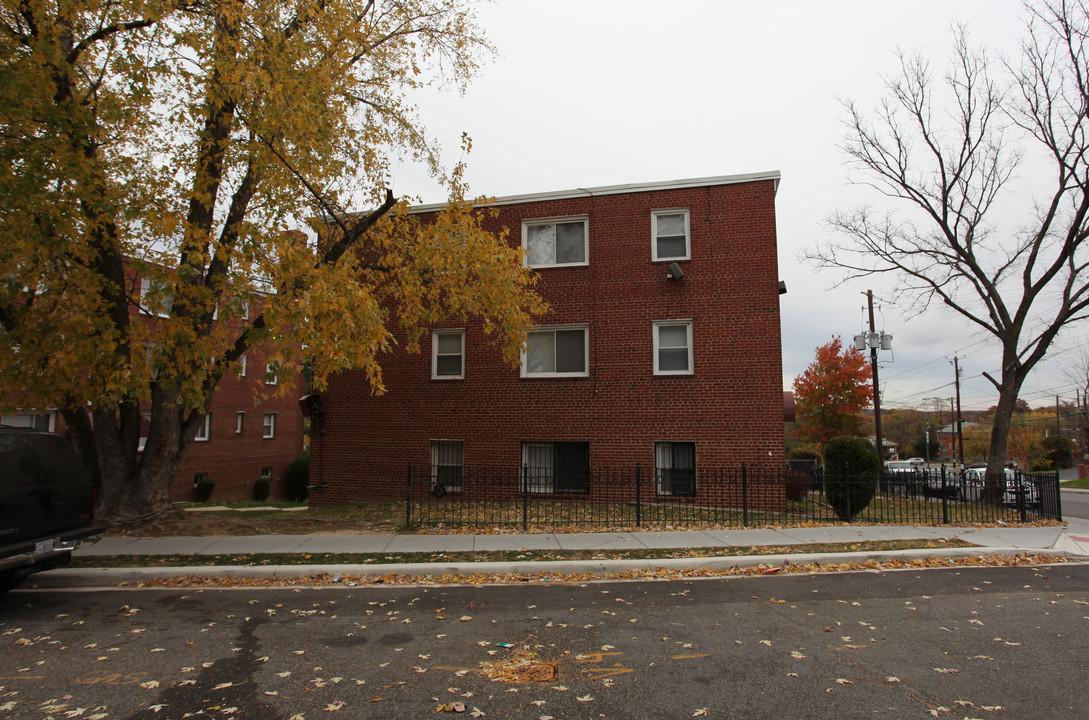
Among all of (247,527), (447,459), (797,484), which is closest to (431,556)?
(247,527)

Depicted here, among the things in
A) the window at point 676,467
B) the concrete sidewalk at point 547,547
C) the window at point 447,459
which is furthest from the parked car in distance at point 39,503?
the window at point 676,467

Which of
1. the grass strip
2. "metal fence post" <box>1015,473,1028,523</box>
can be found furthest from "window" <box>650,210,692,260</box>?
"metal fence post" <box>1015,473,1028,523</box>

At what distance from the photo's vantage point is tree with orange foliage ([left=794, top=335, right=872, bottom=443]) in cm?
3172

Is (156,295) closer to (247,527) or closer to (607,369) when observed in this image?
(247,527)

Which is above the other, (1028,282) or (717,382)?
(1028,282)

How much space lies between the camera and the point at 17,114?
822cm

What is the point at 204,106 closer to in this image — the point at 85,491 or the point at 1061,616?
the point at 85,491

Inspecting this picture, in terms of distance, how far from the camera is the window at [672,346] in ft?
50.8

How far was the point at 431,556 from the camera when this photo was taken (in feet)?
29.2

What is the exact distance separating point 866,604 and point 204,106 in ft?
36.6

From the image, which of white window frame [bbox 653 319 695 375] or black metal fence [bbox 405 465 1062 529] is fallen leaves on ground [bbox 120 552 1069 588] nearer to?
black metal fence [bbox 405 465 1062 529]

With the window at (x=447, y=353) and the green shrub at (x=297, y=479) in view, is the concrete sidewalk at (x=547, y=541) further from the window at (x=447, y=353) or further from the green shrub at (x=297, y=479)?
the green shrub at (x=297, y=479)

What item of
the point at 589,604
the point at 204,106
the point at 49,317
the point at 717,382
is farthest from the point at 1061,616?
the point at 49,317

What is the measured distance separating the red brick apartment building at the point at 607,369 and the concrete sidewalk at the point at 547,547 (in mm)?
4088
